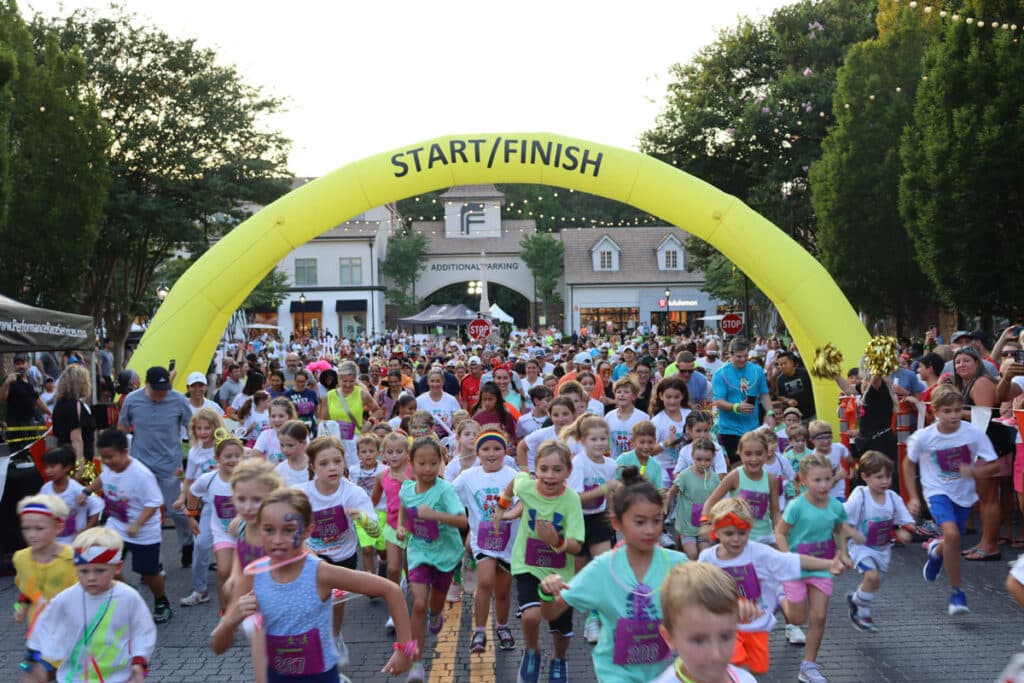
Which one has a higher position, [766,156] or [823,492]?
[766,156]

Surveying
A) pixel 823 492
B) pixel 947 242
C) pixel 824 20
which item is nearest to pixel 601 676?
pixel 823 492

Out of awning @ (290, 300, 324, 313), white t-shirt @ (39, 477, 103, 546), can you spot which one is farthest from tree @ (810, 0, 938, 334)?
awning @ (290, 300, 324, 313)

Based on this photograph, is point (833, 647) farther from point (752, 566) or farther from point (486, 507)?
point (486, 507)

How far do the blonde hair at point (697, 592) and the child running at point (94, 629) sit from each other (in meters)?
2.79

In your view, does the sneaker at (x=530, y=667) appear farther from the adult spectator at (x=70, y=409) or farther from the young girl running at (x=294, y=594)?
the adult spectator at (x=70, y=409)

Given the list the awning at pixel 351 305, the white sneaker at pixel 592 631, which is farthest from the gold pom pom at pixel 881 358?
the awning at pixel 351 305

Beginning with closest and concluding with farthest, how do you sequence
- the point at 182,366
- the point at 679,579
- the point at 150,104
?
the point at 679,579
the point at 182,366
the point at 150,104

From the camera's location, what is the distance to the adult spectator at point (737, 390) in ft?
36.7

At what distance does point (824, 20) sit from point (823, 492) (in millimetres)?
26630

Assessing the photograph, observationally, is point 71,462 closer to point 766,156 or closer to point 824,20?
point 766,156

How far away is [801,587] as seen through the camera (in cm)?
588

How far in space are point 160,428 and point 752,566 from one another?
6.39 m

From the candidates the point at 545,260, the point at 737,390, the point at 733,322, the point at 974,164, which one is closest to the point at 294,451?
the point at 737,390

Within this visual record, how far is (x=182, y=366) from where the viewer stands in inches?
593
